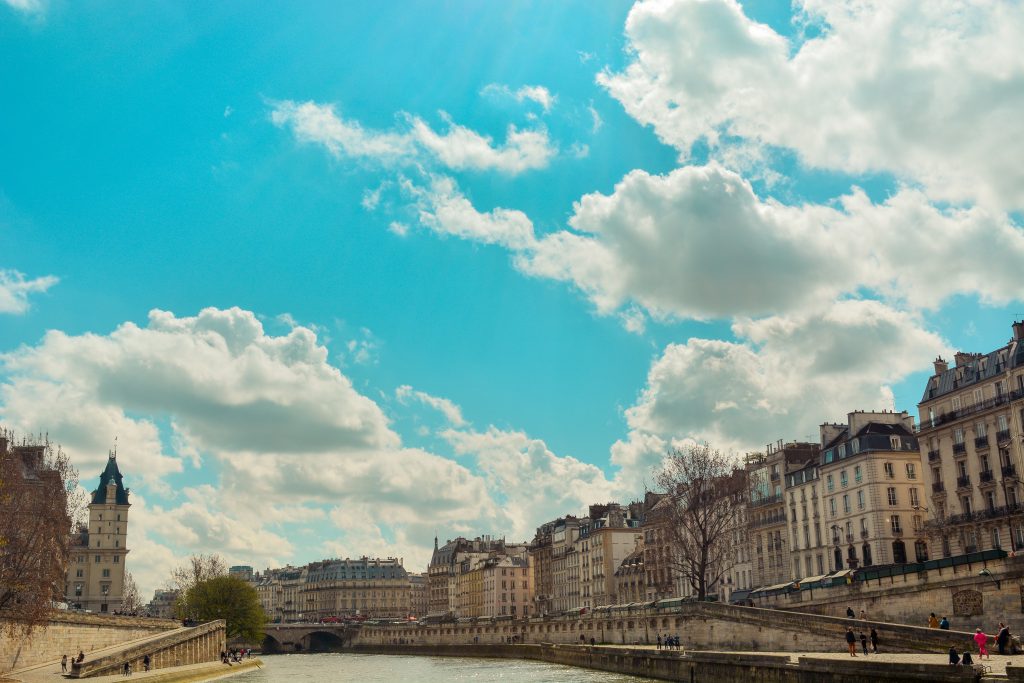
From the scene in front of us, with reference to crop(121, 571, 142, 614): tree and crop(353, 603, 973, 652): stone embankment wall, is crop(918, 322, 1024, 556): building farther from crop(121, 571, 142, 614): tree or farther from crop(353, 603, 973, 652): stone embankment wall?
crop(121, 571, 142, 614): tree

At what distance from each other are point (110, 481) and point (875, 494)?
101m

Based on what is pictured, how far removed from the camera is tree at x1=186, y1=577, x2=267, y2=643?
119438mm

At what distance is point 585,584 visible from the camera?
140875mm

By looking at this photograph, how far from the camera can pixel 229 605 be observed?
121062 millimetres

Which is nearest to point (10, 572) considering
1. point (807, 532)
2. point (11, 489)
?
point (11, 489)

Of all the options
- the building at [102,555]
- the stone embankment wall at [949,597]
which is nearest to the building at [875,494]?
the stone embankment wall at [949,597]

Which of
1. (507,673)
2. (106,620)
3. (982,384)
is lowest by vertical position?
(507,673)

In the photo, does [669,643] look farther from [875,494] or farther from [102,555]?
[102,555]

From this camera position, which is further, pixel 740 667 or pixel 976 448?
pixel 976 448

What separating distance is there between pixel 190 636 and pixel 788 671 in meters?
54.9

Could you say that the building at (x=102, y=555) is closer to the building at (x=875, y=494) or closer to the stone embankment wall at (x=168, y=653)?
the stone embankment wall at (x=168, y=653)

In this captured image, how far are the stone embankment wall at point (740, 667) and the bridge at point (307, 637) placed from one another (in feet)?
283

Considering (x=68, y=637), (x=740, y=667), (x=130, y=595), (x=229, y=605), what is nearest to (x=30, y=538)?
(x=68, y=637)

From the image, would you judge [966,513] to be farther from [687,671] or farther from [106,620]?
[106,620]
